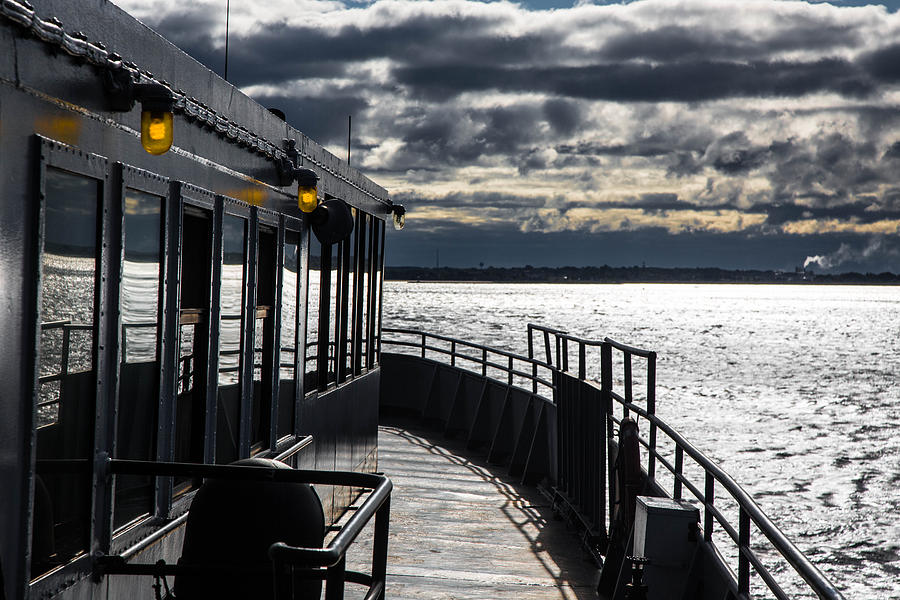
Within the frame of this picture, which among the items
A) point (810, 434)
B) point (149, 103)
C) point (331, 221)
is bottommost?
point (810, 434)

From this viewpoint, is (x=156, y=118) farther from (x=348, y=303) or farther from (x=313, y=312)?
(x=348, y=303)

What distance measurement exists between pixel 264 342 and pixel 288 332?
74 centimetres

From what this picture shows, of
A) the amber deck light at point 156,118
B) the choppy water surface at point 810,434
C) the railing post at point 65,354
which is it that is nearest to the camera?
the railing post at point 65,354

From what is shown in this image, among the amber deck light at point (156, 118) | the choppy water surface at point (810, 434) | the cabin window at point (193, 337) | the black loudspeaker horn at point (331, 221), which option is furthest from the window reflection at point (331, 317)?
the choppy water surface at point (810, 434)

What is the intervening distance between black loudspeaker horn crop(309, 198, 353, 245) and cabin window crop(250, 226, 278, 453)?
140 cm

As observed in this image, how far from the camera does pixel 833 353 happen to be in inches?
4611

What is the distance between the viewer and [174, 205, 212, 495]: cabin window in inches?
222

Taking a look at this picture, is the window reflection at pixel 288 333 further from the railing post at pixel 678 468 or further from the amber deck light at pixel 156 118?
the amber deck light at pixel 156 118

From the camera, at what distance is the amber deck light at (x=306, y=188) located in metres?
7.70

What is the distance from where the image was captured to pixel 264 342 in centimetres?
757

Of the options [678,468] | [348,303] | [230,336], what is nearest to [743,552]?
[678,468]

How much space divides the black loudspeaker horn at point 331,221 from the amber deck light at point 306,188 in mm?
1179

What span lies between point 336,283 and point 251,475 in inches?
262

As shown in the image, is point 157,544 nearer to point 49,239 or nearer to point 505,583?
point 49,239
